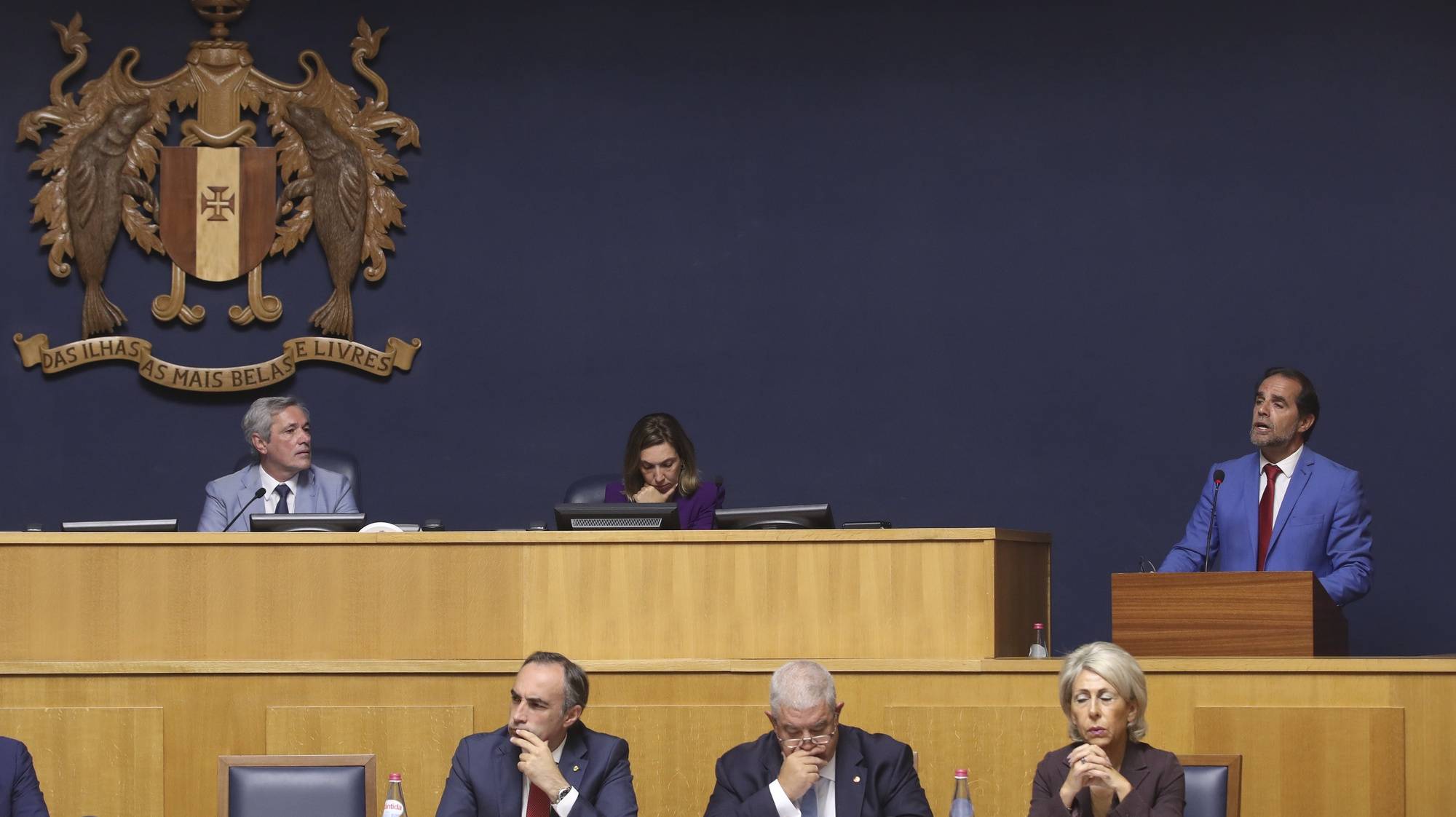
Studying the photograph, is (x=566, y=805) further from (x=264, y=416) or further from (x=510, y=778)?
(x=264, y=416)

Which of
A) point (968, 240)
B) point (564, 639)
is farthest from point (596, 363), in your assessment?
point (564, 639)

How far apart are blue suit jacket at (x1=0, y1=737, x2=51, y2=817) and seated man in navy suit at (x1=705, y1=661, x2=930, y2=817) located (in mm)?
1472

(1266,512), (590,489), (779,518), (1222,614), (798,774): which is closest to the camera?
(798,774)

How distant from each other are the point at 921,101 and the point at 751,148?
68cm

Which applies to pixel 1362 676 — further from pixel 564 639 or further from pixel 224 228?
pixel 224 228

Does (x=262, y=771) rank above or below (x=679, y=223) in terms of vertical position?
below

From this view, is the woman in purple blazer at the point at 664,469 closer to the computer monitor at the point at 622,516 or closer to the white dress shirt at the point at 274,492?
the computer monitor at the point at 622,516

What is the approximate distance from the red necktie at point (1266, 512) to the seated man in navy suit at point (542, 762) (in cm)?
231

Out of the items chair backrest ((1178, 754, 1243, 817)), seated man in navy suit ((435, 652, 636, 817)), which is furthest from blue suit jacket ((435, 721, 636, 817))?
chair backrest ((1178, 754, 1243, 817))

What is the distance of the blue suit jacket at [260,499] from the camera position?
5.76 metres

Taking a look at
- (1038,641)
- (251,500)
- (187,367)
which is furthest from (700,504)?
(187,367)

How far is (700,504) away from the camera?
562 centimetres

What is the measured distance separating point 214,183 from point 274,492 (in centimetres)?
176

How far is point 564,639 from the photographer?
15.4ft
